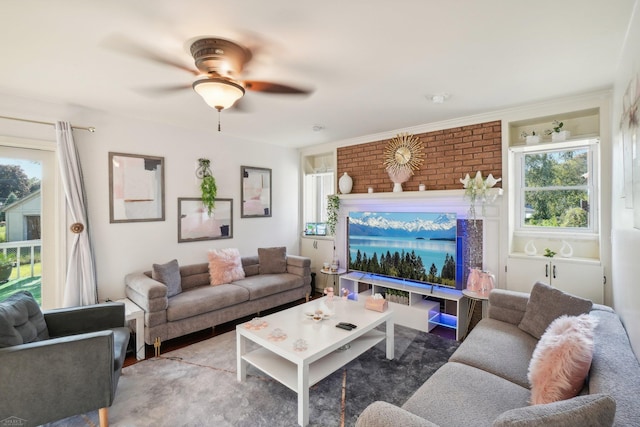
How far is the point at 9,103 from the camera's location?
294cm

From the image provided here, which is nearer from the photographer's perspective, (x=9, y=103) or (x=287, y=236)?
(x=9, y=103)

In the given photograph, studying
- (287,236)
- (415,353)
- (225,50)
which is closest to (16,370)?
(225,50)

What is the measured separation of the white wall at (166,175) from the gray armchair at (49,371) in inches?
57.5

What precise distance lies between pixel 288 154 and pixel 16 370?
4.35 metres

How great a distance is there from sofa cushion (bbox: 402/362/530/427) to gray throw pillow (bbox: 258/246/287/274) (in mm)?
3068

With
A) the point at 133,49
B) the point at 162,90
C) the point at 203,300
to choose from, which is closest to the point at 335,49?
the point at 133,49

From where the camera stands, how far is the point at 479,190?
349 cm

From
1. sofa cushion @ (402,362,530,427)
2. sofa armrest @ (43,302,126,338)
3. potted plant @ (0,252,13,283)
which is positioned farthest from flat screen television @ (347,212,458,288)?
potted plant @ (0,252,13,283)

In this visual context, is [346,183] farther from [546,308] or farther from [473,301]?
[546,308]

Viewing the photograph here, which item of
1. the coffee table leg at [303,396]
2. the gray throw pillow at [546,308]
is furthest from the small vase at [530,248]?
the coffee table leg at [303,396]

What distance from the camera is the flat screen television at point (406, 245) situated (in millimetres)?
3732

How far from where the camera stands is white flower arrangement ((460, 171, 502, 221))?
3434 millimetres

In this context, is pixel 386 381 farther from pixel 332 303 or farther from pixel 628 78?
pixel 628 78

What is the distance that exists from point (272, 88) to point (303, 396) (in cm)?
247
